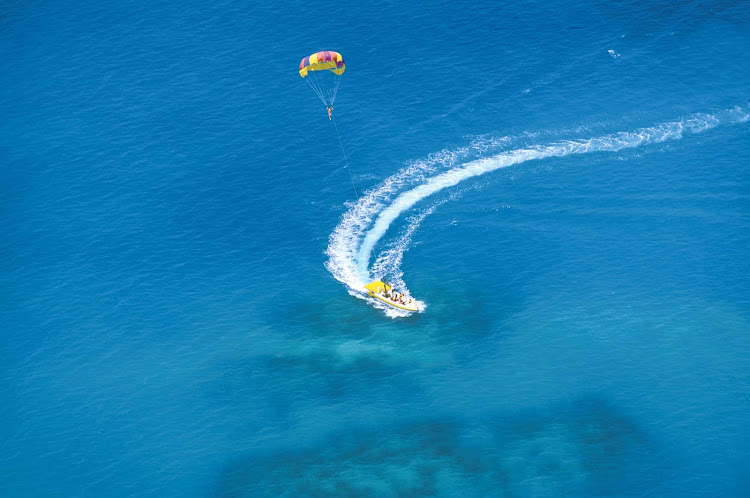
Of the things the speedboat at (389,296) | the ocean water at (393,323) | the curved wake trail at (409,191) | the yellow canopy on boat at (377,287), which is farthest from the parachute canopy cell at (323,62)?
the speedboat at (389,296)

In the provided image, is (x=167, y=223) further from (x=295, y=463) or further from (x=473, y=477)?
(x=473, y=477)

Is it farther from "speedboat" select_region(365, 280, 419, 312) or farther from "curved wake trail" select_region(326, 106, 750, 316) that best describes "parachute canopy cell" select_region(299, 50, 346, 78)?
"speedboat" select_region(365, 280, 419, 312)

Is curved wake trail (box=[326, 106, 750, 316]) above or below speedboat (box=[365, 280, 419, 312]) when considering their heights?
above

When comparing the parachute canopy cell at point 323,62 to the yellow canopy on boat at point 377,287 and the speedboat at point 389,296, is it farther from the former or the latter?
the speedboat at point 389,296

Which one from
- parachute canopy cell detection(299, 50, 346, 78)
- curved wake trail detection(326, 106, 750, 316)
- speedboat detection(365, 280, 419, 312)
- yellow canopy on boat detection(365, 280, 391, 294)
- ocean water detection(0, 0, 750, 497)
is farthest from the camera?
parachute canopy cell detection(299, 50, 346, 78)

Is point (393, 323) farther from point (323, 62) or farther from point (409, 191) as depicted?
point (323, 62)

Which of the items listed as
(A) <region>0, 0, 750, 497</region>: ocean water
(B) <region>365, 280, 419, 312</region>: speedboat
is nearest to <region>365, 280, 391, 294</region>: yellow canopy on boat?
(B) <region>365, 280, 419, 312</region>: speedboat

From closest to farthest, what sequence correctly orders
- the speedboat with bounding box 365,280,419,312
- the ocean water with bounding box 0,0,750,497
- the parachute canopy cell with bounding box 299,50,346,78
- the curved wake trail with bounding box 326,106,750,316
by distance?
the ocean water with bounding box 0,0,750,497, the speedboat with bounding box 365,280,419,312, the curved wake trail with bounding box 326,106,750,316, the parachute canopy cell with bounding box 299,50,346,78

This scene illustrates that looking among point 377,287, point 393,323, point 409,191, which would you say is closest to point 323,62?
point 409,191
